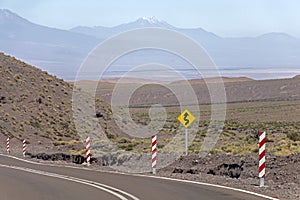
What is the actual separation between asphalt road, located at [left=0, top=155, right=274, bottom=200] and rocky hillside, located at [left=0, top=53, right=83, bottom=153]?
19595 millimetres

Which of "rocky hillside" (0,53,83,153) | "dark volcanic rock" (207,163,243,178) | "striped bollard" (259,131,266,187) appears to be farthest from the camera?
"rocky hillside" (0,53,83,153)

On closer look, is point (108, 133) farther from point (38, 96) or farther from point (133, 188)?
point (133, 188)

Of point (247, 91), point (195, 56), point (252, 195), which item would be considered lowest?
point (252, 195)

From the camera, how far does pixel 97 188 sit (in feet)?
52.6

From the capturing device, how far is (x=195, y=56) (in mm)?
23234

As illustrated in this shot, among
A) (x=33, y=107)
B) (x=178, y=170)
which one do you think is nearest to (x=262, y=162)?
(x=178, y=170)

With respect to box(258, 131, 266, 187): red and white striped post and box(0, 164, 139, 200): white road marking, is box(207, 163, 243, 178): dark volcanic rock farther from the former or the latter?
box(0, 164, 139, 200): white road marking

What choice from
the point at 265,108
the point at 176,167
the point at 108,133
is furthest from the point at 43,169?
the point at 265,108

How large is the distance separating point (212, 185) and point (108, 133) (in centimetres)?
3962

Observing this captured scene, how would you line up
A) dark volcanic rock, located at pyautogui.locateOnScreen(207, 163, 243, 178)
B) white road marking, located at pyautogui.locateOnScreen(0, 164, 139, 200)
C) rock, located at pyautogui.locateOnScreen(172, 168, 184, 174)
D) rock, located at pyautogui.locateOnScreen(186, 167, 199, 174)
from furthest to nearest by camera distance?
rock, located at pyautogui.locateOnScreen(172, 168, 184, 174)
rock, located at pyautogui.locateOnScreen(186, 167, 199, 174)
dark volcanic rock, located at pyautogui.locateOnScreen(207, 163, 243, 178)
white road marking, located at pyautogui.locateOnScreen(0, 164, 139, 200)

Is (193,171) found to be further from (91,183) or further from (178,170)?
(91,183)

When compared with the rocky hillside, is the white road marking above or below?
below

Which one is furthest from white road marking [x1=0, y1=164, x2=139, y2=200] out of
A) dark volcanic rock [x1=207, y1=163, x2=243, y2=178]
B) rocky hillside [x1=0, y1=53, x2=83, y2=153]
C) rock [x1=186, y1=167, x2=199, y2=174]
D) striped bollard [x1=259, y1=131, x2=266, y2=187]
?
rocky hillside [x1=0, y1=53, x2=83, y2=153]

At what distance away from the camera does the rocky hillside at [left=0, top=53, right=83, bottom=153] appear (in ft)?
159
